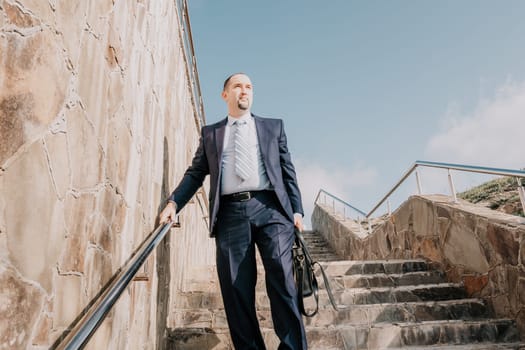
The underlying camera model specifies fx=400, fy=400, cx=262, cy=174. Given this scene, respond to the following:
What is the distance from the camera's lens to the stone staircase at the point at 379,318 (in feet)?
8.86

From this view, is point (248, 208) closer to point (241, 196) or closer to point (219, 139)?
point (241, 196)

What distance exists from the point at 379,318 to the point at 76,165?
2585mm

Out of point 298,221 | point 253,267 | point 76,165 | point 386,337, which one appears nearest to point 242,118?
point 298,221

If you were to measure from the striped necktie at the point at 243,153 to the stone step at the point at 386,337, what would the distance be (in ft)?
3.75

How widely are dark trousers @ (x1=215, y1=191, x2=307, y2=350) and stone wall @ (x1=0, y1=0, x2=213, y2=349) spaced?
463 millimetres

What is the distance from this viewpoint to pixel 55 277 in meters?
1.17

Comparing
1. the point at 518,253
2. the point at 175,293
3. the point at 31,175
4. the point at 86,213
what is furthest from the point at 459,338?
the point at 31,175

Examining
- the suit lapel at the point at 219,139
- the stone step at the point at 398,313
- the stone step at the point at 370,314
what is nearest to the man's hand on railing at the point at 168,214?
the suit lapel at the point at 219,139

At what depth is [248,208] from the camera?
2.22 meters

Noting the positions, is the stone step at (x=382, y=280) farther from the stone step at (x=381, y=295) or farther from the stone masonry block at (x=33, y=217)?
the stone masonry block at (x=33, y=217)

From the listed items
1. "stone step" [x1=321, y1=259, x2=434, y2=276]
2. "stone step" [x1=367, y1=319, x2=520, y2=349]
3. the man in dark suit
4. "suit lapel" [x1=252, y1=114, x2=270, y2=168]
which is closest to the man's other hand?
the man in dark suit

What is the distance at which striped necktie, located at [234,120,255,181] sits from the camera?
2.32m

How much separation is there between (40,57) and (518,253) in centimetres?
326

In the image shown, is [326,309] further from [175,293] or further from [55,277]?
[55,277]
